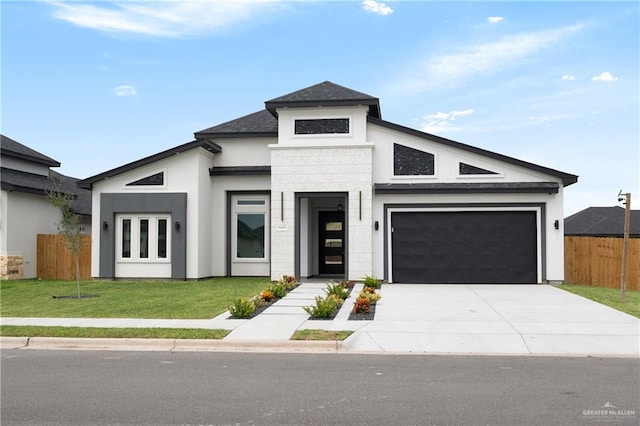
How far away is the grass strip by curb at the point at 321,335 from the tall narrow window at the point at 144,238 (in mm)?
11901

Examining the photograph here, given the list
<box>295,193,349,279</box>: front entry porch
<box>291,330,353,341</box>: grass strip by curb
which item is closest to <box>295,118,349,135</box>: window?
<box>295,193,349,279</box>: front entry porch

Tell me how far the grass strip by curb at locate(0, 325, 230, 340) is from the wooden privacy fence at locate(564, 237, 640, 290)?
1485 centimetres

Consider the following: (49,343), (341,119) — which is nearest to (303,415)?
(49,343)

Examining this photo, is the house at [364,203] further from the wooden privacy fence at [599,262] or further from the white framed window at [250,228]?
the wooden privacy fence at [599,262]

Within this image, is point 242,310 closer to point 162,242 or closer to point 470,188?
point 162,242

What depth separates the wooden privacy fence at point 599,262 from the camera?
794 inches

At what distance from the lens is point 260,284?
1977 cm

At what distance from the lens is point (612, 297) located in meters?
16.8

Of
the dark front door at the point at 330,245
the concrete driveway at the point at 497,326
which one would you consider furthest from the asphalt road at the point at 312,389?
the dark front door at the point at 330,245

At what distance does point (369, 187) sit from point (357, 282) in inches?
125

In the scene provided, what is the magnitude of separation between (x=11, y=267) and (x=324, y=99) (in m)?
13.5

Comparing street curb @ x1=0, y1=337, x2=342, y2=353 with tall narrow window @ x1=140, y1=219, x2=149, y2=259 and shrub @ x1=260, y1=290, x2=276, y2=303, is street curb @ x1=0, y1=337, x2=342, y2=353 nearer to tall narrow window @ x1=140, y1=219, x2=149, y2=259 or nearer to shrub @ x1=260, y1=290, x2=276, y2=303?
shrub @ x1=260, y1=290, x2=276, y2=303

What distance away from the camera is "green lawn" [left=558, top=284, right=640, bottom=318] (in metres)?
14.4

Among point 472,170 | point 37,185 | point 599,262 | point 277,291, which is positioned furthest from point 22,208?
point 599,262
